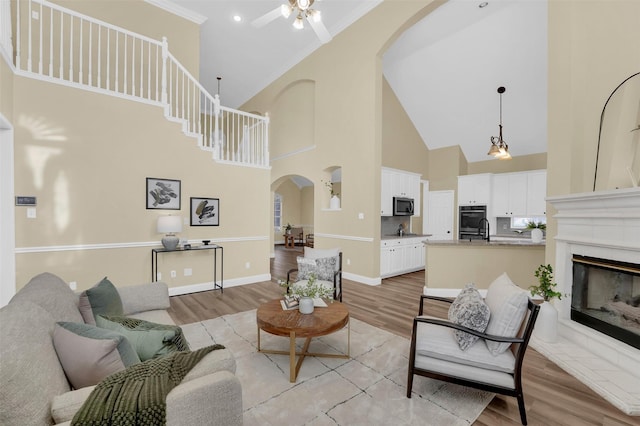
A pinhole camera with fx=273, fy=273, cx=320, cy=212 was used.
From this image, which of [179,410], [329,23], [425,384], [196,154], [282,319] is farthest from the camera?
[329,23]

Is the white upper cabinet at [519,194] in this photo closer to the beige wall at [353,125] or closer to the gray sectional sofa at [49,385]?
the beige wall at [353,125]

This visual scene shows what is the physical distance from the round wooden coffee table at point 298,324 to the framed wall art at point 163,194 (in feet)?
9.36

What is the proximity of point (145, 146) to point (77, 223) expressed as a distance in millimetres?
1451

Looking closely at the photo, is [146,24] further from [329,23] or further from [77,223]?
[77,223]

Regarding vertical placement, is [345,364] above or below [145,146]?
below

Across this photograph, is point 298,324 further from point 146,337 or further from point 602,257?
point 602,257

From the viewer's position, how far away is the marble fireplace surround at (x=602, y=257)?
2256 millimetres

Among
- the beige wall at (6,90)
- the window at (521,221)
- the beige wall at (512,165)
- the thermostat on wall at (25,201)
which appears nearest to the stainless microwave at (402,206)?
the beige wall at (512,165)

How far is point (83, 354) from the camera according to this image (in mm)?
1247

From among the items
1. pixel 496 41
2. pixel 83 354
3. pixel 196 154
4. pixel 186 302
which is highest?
pixel 496 41

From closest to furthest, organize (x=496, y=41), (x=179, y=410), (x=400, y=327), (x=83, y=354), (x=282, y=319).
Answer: (x=179, y=410) → (x=83, y=354) → (x=282, y=319) → (x=400, y=327) → (x=496, y=41)

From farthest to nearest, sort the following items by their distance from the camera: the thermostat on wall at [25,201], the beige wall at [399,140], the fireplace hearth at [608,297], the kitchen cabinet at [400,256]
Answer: the beige wall at [399,140], the kitchen cabinet at [400,256], the thermostat on wall at [25,201], the fireplace hearth at [608,297]

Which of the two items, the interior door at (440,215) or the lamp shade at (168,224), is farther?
the interior door at (440,215)

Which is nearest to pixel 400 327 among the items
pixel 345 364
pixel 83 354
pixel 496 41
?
pixel 345 364
